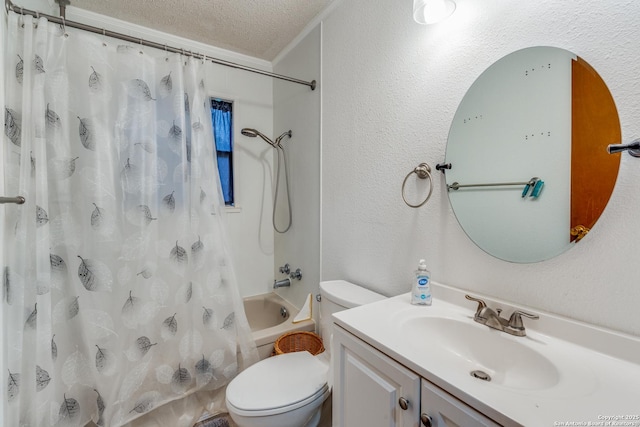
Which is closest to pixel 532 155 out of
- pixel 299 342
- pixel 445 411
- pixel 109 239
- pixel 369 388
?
pixel 445 411

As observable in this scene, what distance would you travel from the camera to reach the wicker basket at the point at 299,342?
66.8 inches

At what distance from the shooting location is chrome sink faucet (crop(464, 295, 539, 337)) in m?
0.82

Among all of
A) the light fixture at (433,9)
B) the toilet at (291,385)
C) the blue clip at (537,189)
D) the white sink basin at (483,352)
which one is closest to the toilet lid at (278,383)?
the toilet at (291,385)

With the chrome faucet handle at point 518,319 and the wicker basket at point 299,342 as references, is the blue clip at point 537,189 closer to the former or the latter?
the chrome faucet handle at point 518,319

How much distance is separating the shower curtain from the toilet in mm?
332

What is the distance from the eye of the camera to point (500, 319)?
2.82ft

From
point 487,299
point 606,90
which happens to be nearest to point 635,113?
point 606,90

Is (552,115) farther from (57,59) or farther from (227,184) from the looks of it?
(227,184)

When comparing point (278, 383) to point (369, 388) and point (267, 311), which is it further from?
point (267, 311)

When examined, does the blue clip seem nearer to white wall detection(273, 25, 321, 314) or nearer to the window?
white wall detection(273, 25, 321, 314)

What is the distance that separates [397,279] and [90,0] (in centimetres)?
248

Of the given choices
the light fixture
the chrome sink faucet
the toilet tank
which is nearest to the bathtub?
the toilet tank

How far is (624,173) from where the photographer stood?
694mm

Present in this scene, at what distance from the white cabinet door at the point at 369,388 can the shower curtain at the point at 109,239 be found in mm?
831
